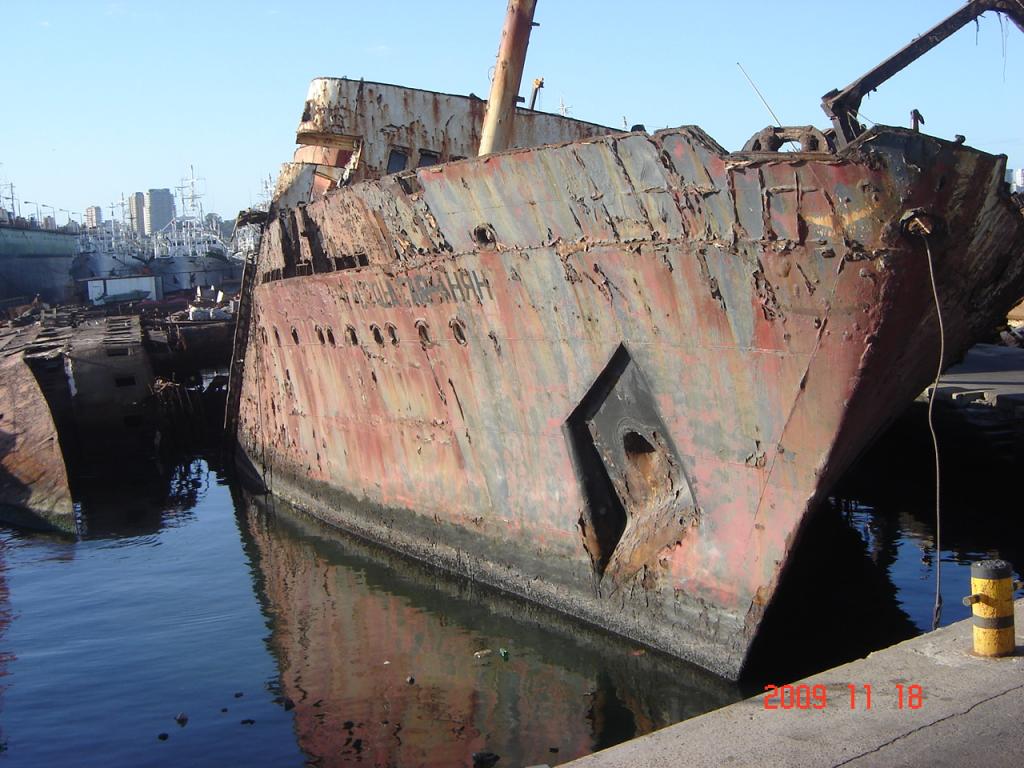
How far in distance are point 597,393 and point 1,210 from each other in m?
68.9

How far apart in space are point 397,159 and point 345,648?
6.73 meters

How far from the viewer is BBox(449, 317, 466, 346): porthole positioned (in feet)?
27.3

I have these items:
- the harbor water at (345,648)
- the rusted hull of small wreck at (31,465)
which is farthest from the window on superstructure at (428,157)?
the rusted hull of small wreck at (31,465)

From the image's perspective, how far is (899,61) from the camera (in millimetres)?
6641

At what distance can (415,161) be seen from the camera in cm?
1285

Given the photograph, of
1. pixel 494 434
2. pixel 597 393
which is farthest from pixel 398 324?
pixel 597 393

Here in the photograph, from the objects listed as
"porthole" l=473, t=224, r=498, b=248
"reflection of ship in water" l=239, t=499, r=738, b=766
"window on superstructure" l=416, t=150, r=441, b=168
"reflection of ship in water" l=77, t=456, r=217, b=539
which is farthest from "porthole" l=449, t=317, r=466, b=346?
"reflection of ship in water" l=77, t=456, r=217, b=539

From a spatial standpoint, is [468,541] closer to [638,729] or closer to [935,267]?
[638,729]

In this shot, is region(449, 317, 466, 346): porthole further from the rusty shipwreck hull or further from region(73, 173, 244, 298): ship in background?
region(73, 173, 244, 298): ship in background
